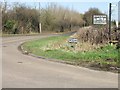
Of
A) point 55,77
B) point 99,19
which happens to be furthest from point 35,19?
point 55,77

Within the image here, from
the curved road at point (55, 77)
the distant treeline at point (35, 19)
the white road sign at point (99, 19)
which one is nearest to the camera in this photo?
the curved road at point (55, 77)

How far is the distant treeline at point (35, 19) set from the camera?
52969 millimetres

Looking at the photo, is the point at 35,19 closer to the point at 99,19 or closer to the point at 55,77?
the point at 99,19

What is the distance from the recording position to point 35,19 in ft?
201

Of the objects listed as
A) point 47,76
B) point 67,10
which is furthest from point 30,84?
point 67,10

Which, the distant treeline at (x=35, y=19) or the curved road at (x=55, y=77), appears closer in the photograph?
the curved road at (x=55, y=77)

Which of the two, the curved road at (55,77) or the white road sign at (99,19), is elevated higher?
the white road sign at (99,19)

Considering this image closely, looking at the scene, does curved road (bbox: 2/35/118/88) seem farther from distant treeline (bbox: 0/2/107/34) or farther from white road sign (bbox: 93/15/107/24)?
distant treeline (bbox: 0/2/107/34)

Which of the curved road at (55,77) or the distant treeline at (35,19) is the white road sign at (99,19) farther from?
the distant treeline at (35,19)

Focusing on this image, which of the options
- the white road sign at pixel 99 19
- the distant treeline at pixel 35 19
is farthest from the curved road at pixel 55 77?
the distant treeline at pixel 35 19

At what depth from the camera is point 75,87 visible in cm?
973

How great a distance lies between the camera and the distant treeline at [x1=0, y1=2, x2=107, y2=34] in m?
53.0

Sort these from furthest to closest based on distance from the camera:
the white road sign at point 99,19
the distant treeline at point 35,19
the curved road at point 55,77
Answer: the distant treeline at point 35,19, the white road sign at point 99,19, the curved road at point 55,77

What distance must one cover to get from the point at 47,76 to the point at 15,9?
156ft
